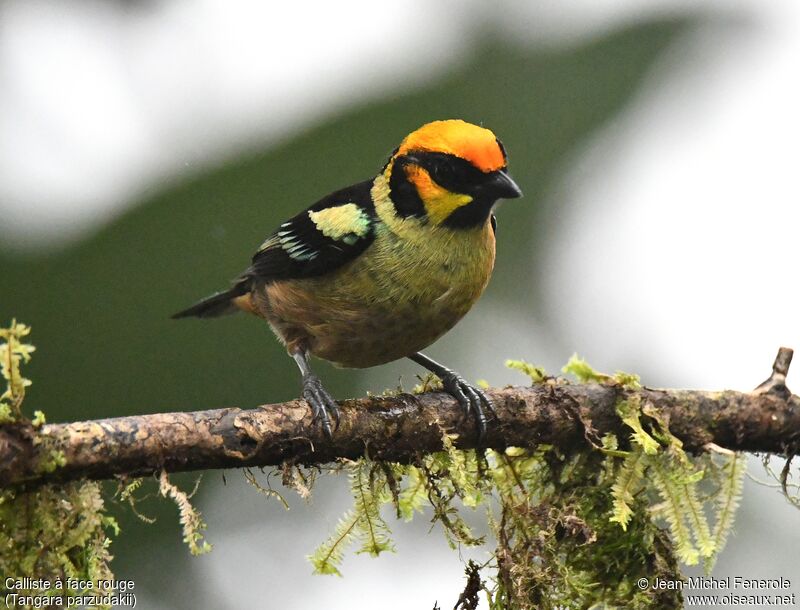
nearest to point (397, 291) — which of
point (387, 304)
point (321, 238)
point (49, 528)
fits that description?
point (387, 304)

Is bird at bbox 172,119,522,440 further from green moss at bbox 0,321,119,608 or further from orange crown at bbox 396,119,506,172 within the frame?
green moss at bbox 0,321,119,608

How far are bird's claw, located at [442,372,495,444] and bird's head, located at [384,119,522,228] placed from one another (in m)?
0.89

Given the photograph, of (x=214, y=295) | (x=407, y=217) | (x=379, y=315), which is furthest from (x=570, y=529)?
(x=214, y=295)

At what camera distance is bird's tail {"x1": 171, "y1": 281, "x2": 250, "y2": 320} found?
18.0ft

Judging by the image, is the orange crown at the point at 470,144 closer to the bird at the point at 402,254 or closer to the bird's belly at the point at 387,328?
the bird at the point at 402,254

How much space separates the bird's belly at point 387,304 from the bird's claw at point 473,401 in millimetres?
435

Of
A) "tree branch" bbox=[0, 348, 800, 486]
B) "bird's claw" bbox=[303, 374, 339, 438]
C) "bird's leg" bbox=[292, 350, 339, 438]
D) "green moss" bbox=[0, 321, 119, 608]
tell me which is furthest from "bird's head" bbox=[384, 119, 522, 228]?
"green moss" bbox=[0, 321, 119, 608]

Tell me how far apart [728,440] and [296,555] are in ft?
8.38

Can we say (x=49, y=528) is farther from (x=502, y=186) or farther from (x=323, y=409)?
(x=502, y=186)

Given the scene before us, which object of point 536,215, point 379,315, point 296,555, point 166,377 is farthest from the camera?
point 536,215

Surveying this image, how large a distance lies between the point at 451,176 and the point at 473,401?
119 centimetres

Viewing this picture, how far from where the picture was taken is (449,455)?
408 centimetres

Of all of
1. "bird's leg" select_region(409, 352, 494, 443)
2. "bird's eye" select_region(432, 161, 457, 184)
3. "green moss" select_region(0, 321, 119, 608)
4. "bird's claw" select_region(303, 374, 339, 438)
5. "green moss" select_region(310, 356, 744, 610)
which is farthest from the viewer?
"bird's eye" select_region(432, 161, 457, 184)

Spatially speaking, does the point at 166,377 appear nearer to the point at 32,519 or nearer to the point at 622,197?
the point at 32,519
